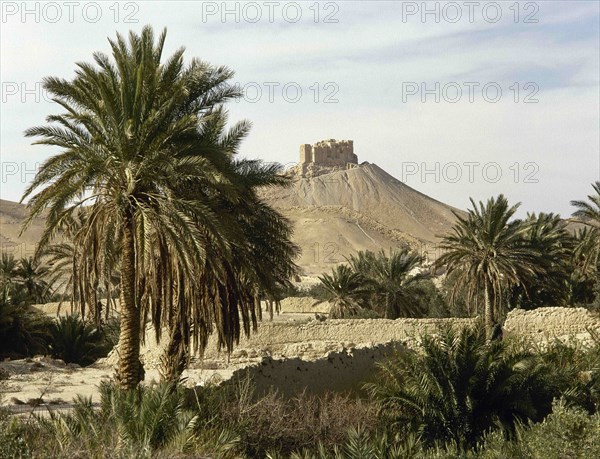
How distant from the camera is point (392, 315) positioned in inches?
1414

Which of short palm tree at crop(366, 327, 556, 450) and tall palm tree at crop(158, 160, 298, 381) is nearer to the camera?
tall palm tree at crop(158, 160, 298, 381)

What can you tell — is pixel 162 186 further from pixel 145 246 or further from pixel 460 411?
pixel 460 411

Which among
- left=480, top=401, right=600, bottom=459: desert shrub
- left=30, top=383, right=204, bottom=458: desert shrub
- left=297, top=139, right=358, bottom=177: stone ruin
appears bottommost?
left=480, top=401, right=600, bottom=459: desert shrub

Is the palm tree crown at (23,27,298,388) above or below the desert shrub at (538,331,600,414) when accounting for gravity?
above

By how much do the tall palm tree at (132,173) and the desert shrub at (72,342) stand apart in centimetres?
1477

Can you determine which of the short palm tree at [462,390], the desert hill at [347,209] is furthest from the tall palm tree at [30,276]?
the desert hill at [347,209]

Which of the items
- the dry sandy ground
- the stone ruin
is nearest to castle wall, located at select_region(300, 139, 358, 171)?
the stone ruin

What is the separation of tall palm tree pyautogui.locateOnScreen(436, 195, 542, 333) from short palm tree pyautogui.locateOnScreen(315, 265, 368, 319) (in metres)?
7.29

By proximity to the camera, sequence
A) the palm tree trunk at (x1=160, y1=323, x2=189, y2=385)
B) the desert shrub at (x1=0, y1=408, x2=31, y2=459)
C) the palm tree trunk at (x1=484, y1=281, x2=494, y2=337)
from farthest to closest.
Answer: the palm tree trunk at (x1=484, y1=281, x2=494, y2=337) → the palm tree trunk at (x1=160, y1=323, x2=189, y2=385) → the desert shrub at (x1=0, y1=408, x2=31, y2=459)

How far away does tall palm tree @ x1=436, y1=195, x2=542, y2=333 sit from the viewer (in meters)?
28.3

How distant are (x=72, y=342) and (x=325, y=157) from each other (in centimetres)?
13952

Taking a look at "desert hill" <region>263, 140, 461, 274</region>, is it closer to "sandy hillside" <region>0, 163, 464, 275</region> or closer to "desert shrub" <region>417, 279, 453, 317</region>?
"sandy hillside" <region>0, 163, 464, 275</region>

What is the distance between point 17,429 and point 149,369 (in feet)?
46.5

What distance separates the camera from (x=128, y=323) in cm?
1443
